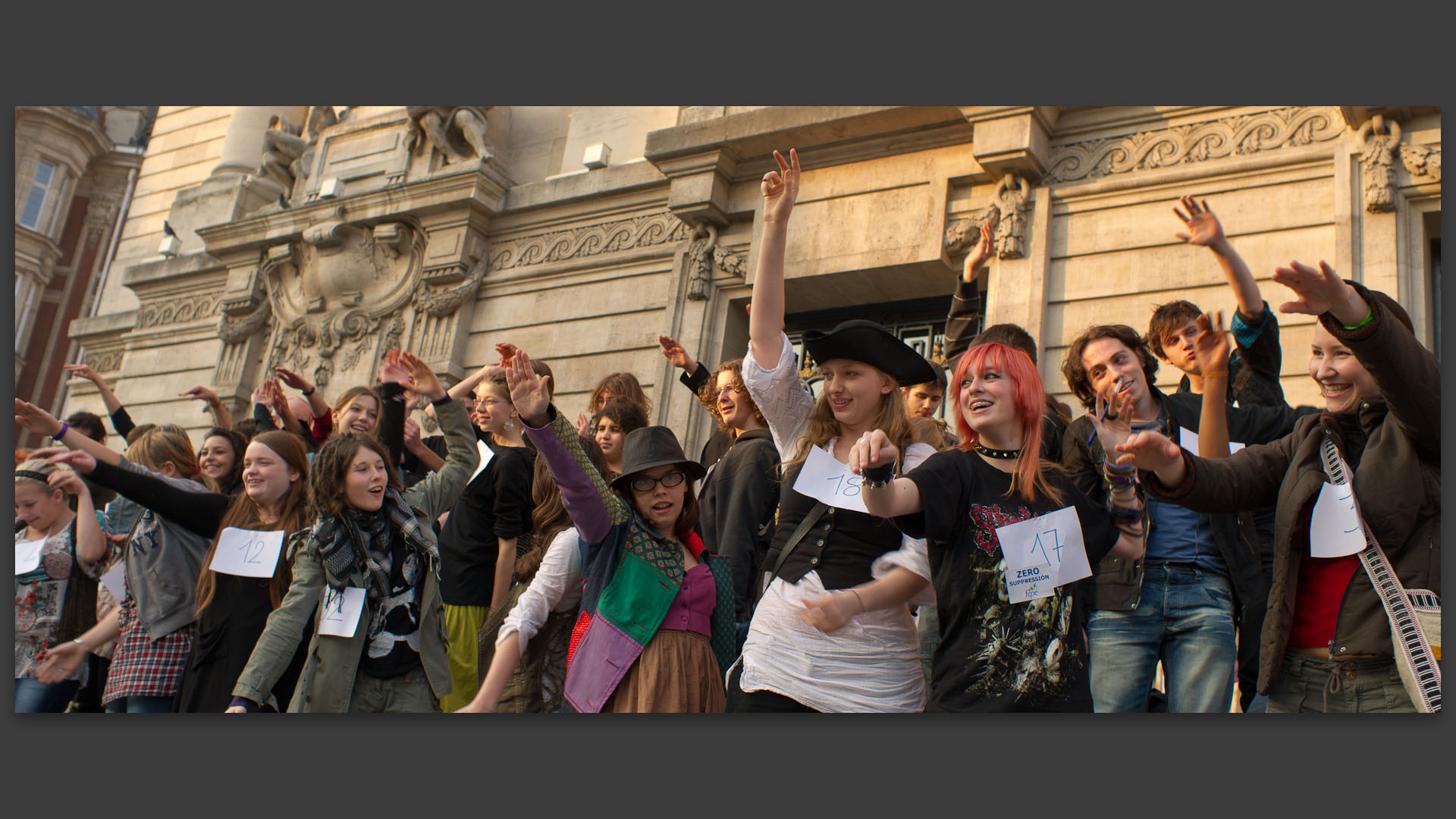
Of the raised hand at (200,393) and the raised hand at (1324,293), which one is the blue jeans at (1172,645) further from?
the raised hand at (200,393)

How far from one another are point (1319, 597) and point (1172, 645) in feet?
1.77

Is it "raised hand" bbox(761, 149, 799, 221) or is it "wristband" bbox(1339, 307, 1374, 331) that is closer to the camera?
"wristband" bbox(1339, 307, 1374, 331)

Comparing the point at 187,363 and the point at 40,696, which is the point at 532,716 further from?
the point at 187,363

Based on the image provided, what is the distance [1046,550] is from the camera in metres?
3.00

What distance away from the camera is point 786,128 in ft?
27.1

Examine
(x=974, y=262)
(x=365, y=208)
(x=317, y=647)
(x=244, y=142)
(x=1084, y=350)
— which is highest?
(x=244, y=142)

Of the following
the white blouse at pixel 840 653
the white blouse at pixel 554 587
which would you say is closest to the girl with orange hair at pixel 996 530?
the white blouse at pixel 840 653

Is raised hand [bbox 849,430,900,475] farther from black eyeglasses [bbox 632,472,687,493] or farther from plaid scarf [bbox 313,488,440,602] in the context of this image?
plaid scarf [bbox 313,488,440,602]

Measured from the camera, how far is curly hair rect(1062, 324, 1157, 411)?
154 inches

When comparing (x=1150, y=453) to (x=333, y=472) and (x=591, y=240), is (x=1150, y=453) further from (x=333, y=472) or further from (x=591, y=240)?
(x=591, y=240)

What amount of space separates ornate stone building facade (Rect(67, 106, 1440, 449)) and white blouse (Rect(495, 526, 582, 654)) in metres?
4.40

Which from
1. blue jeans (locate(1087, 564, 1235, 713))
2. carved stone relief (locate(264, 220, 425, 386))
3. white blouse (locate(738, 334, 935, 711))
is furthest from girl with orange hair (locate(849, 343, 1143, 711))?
carved stone relief (locate(264, 220, 425, 386))

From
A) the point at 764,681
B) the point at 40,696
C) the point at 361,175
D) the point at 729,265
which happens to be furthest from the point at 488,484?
the point at 361,175

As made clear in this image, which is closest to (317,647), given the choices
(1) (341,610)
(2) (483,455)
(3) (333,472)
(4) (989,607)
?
(1) (341,610)
